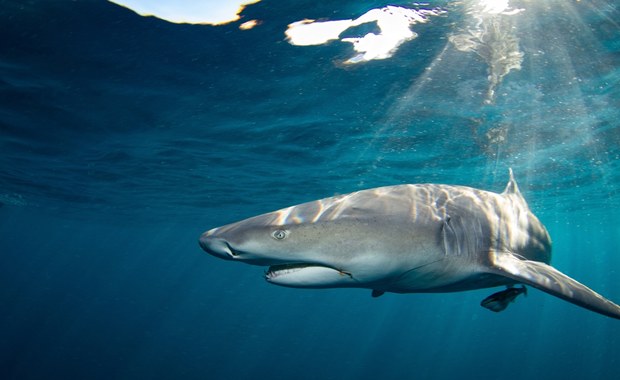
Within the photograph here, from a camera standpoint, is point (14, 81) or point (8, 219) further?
point (8, 219)

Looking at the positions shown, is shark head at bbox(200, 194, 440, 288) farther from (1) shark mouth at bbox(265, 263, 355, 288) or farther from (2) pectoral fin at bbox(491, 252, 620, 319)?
(2) pectoral fin at bbox(491, 252, 620, 319)

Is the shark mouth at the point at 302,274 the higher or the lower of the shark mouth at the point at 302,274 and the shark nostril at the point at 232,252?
the lower

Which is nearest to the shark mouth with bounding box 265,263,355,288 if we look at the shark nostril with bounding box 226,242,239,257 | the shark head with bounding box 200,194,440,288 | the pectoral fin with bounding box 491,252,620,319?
the shark head with bounding box 200,194,440,288

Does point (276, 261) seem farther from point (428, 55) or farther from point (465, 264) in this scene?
point (428, 55)

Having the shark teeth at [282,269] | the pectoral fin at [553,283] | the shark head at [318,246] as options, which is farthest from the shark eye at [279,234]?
the pectoral fin at [553,283]

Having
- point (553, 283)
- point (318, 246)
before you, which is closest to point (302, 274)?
point (318, 246)

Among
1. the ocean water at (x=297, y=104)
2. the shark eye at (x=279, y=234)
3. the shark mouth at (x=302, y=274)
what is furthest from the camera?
the ocean water at (x=297, y=104)

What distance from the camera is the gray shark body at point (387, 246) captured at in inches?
114

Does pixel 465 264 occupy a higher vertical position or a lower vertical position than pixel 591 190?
higher

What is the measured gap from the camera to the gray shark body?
2.90 m

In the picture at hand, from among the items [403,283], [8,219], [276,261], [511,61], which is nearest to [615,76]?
[511,61]

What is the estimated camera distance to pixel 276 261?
2949mm

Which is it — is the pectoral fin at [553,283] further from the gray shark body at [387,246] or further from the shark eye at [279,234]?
the shark eye at [279,234]

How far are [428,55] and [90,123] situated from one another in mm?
11611
